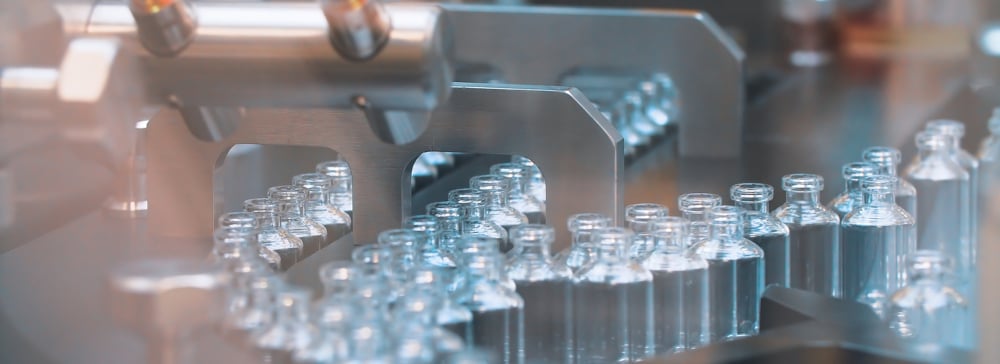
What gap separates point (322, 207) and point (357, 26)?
13.5 inches

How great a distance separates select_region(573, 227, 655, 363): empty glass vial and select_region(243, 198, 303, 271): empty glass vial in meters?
0.25

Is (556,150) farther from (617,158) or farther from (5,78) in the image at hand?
(5,78)

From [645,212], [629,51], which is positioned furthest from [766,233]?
[629,51]

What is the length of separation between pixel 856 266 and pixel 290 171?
2.37 feet

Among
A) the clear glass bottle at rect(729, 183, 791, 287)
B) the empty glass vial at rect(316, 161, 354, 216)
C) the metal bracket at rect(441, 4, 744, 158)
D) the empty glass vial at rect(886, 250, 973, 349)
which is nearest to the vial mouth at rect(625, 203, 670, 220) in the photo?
the clear glass bottle at rect(729, 183, 791, 287)

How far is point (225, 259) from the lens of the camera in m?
0.96

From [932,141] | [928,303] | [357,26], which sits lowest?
[928,303]

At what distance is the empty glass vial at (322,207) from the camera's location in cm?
124

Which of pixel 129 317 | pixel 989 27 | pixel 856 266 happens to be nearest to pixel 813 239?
pixel 856 266

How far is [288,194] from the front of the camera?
121cm

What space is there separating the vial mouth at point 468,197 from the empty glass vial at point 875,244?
13.2 inches

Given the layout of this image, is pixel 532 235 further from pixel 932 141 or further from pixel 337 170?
pixel 932 141

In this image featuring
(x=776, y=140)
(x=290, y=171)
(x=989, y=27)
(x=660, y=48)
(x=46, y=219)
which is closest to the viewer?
(x=46, y=219)

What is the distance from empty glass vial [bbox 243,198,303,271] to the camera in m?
1.10
